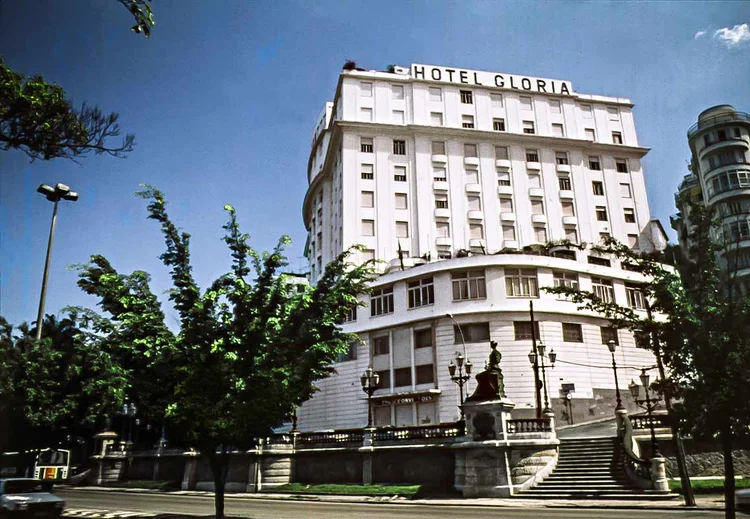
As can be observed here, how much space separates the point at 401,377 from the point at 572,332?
12.5 m

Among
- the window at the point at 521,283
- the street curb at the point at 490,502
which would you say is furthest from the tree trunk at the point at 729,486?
the window at the point at 521,283

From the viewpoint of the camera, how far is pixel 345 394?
140ft

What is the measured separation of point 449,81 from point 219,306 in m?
50.2

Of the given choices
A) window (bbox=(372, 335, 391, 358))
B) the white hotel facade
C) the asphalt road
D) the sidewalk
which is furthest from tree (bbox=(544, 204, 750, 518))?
window (bbox=(372, 335, 391, 358))

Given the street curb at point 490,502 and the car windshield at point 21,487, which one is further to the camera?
the street curb at point 490,502

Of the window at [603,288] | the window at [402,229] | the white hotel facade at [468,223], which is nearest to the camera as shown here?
the white hotel facade at [468,223]

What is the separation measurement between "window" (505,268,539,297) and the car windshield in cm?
3166

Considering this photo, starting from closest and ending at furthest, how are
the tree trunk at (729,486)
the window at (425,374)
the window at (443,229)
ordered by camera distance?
the tree trunk at (729,486) → the window at (425,374) → the window at (443,229)

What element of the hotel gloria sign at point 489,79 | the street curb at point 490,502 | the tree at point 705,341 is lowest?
the street curb at point 490,502

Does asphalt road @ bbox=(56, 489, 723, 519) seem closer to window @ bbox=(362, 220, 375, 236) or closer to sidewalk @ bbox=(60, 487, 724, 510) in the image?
sidewalk @ bbox=(60, 487, 724, 510)

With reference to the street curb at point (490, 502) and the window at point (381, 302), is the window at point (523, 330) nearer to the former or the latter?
the window at point (381, 302)

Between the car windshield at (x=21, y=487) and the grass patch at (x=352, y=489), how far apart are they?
40.1 ft

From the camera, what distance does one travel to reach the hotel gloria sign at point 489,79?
193ft

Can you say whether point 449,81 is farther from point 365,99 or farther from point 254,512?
point 254,512
